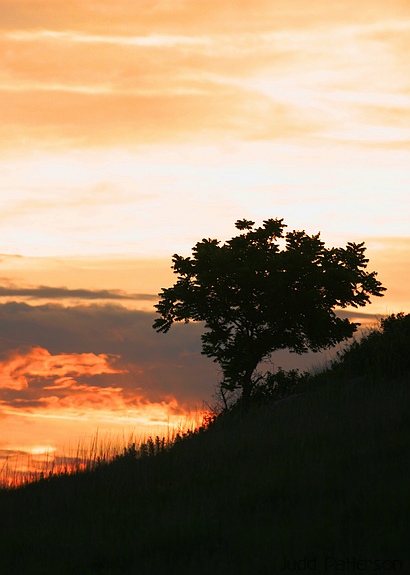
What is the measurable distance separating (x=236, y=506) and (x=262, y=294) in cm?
2459

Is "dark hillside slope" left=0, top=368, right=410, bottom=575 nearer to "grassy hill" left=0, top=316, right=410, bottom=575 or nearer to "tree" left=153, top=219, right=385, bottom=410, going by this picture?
"grassy hill" left=0, top=316, right=410, bottom=575

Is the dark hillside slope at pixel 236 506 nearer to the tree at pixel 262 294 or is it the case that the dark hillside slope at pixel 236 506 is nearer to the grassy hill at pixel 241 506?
the grassy hill at pixel 241 506

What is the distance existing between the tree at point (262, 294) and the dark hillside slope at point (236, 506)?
1715 cm

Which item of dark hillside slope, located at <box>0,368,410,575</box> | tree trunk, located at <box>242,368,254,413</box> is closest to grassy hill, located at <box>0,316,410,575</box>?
dark hillside slope, located at <box>0,368,410,575</box>

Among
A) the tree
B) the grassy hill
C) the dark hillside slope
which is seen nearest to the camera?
the grassy hill

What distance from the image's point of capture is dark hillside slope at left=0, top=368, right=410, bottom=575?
12.2m

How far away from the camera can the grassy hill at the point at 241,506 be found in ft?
39.6

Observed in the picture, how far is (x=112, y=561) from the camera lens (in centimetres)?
1280

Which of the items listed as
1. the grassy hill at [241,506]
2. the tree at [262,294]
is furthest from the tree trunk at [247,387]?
the grassy hill at [241,506]

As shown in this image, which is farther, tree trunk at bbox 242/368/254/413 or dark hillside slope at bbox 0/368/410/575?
tree trunk at bbox 242/368/254/413

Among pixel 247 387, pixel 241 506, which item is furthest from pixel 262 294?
pixel 241 506

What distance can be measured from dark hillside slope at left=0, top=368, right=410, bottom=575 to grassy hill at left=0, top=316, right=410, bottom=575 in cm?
3

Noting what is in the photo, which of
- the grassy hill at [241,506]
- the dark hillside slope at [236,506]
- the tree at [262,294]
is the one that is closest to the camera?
the grassy hill at [241,506]

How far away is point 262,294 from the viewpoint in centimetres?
3862
